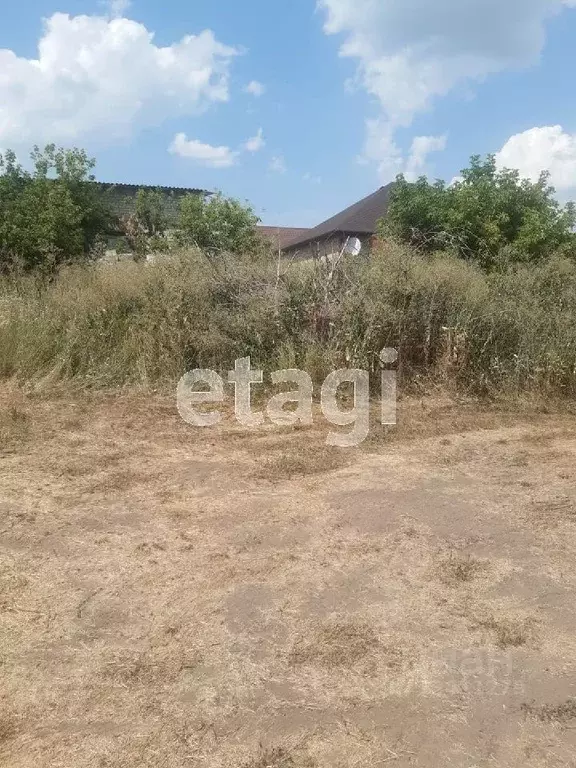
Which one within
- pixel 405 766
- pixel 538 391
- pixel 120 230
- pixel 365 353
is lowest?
pixel 405 766

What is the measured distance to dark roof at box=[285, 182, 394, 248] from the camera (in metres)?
17.8

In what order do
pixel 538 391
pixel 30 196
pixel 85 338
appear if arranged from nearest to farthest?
pixel 538 391
pixel 85 338
pixel 30 196

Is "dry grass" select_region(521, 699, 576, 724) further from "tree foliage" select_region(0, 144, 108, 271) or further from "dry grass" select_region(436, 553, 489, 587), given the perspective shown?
"tree foliage" select_region(0, 144, 108, 271)

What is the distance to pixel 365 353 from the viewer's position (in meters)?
7.44

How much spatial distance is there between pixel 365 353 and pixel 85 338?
3472 mm

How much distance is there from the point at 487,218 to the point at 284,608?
9.19 m

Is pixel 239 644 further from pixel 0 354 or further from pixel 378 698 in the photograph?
pixel 0 354

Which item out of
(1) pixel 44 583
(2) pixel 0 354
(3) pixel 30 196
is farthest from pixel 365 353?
(3) pixel 30 196

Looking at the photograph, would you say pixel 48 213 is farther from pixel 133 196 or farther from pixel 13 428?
pixel 133 196

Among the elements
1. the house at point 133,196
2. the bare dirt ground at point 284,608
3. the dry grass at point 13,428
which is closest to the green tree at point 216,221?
the house at point 133,196

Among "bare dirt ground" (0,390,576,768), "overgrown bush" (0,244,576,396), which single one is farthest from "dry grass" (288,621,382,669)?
"overgrown bush" (0,244,576,396)

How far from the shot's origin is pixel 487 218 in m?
10.6

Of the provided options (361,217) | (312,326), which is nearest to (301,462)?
(312,326)

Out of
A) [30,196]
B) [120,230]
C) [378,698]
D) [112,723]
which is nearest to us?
[112,723]
